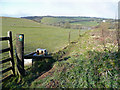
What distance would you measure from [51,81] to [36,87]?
51 centimetres

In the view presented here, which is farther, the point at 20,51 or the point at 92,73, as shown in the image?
the point at 20,51

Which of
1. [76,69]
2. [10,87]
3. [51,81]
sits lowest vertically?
[10,87]

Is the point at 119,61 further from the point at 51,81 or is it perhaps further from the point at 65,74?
the point at 51,81

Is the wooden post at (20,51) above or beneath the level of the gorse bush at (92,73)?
above

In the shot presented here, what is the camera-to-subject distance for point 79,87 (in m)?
3.54

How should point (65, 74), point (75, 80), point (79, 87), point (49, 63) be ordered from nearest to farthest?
point (79, 87)
point (75, 80)
point (65, 74)
point (49, 63)

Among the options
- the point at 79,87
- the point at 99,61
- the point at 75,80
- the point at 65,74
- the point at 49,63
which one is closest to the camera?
the point at 79,87

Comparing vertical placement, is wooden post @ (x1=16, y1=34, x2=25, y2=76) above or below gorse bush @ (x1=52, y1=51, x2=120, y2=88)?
above

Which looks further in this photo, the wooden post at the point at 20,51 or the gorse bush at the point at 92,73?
the wooden post at the point at 20,51

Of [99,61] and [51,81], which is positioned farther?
[99,61]

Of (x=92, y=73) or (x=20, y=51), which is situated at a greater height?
(x=20, y=51)

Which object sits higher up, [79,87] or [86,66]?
[86,66]

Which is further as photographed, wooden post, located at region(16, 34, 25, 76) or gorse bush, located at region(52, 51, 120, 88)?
wooden post, located at region(16, 34, 25, 76)

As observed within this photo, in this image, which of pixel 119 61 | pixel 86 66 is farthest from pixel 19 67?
pixel 119 61
